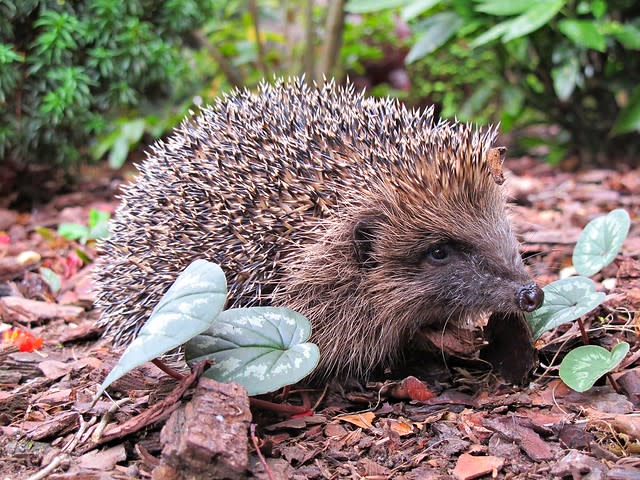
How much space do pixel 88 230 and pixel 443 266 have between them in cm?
432

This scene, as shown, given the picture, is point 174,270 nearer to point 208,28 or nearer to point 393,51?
point 208,28

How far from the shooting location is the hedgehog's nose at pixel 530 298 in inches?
159

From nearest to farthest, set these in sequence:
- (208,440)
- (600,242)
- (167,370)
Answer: (208,440)
(167,370)
(600,242)

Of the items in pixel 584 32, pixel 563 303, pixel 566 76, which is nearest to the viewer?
pixel 563 303

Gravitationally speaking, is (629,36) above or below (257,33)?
above

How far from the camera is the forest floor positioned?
350 centimetres

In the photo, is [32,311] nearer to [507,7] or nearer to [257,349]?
[257,349]

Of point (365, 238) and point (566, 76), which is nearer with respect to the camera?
point (365, 238)

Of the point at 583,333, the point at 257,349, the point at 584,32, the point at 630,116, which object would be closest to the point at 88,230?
the point at 257,349

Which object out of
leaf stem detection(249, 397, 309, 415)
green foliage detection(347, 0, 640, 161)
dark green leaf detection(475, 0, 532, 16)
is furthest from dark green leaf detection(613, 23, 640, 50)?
leaf stem detection(249, 397, 309, 415)

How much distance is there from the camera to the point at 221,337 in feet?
12.5

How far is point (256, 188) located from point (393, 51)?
863cm

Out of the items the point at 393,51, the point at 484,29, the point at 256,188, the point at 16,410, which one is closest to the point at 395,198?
the point at 256,188

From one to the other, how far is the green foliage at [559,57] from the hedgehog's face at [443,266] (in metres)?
4.17
